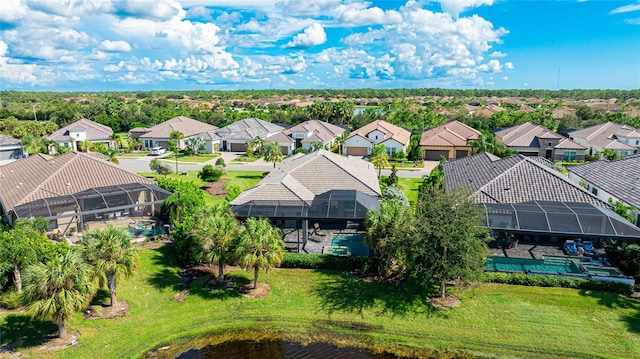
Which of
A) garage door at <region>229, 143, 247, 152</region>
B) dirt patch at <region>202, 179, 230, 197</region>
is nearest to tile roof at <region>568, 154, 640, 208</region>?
dirt patch at <region>202, 179, 230, 197</region>

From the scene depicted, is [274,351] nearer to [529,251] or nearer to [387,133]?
[529,251]

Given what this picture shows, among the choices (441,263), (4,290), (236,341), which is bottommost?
(236,341)

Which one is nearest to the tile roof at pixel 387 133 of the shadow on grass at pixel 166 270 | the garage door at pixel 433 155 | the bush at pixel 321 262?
the garage door at pixel 433 155

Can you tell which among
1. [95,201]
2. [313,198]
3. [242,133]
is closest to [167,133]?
[242,133]

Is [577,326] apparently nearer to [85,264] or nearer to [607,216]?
[607,216]

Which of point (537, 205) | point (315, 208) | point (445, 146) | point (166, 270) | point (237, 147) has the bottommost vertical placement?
point (166, 270)

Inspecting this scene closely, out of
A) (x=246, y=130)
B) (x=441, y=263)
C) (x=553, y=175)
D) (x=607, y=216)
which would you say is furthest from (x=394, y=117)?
(x=441, y=263)

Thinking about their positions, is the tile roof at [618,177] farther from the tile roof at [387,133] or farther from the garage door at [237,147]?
the garage door at [237,147]
